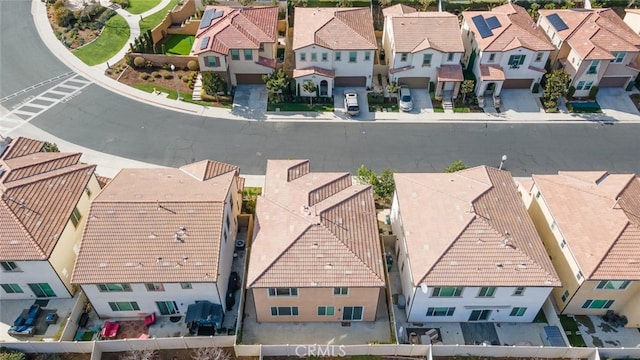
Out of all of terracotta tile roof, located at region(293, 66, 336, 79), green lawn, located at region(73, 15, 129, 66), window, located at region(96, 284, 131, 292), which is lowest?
window, located at region(96, 284, 131, 292)

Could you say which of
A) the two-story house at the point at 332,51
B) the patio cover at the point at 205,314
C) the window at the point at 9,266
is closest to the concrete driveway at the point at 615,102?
the two-story house at the point at 332,51

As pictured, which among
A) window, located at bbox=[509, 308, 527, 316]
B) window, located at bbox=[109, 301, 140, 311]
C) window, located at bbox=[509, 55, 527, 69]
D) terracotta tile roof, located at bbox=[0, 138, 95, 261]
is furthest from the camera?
window, located at bbox=[509, 55, 527, 69]

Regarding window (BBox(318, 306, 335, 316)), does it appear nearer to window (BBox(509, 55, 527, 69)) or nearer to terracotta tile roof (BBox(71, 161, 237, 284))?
terracotta tile roof (BBox(71, 161, 237, 284))

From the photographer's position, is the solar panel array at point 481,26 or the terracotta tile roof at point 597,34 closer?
the terracotta tile roof at point 597,34

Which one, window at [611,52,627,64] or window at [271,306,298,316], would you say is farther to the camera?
window at [611,52,627,64]

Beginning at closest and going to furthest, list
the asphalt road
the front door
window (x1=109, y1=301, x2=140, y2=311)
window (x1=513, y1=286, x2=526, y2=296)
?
1. window (x1=513, y1=286, x2=526, y2=296)
2. window (x1=109, y1=301, x2=140, y2=311)
3. the front door
4. the asphalt road

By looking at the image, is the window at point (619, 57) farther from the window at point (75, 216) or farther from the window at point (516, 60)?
the window at point (75, 216)

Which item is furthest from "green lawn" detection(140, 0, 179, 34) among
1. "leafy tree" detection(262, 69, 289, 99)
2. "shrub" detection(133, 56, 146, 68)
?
"leafy tree" detection(262, 69, 289, 99)
